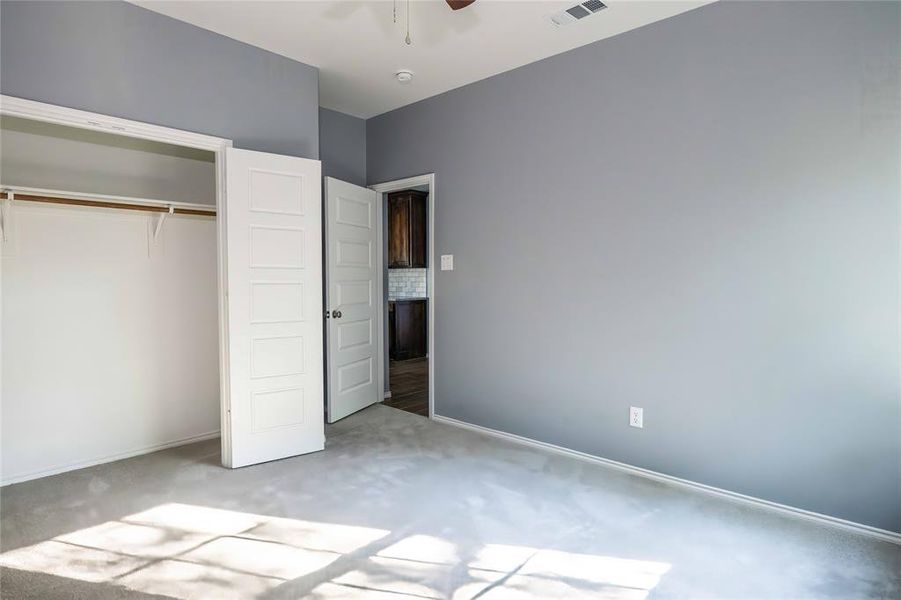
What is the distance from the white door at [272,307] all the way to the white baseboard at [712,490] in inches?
58.4

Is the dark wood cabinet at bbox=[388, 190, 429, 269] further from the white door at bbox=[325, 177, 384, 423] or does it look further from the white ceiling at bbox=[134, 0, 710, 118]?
the white ceiling at bbox=[134, 0, 710, 118]

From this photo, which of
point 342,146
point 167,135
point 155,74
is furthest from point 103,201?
point 342,146

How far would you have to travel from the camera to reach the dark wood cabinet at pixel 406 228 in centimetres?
691

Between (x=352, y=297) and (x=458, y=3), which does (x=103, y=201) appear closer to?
(x=352, y=297)

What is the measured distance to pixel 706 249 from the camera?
111 inches

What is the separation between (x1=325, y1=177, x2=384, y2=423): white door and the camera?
13.6ft

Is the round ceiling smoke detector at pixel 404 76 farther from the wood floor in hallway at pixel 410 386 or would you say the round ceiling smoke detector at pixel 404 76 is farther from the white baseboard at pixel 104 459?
the white baseboard at pixel 104 459

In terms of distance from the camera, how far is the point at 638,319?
10.2 ft

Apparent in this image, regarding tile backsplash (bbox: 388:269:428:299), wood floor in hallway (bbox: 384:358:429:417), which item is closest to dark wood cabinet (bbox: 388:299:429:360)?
wood floor in hallway (bbox: 384:358:429:417)

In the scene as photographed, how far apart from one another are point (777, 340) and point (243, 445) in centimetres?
332

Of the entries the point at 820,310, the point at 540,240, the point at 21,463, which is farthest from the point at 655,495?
the point at 21,463

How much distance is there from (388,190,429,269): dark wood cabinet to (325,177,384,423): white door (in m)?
2.13

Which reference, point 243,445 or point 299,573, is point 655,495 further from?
point 243,445

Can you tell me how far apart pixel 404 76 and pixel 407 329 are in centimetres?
411
